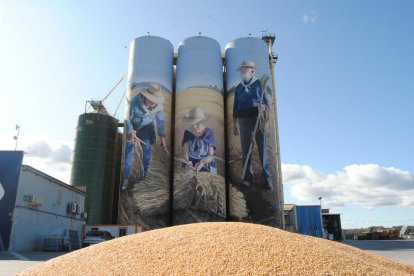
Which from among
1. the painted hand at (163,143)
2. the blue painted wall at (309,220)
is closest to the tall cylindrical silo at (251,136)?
the painted hand at (163,143)

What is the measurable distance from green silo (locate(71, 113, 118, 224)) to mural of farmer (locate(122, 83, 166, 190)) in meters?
4.84

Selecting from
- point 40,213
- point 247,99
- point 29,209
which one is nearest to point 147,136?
point 247,99

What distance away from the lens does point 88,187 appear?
40.4 meters

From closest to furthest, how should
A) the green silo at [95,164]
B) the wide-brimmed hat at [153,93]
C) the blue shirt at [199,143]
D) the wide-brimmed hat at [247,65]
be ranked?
the blue shirt at [199,143] < the wide-brimmed hat at [153,93] < the green silo at [95,164] < the wide-brimmed hat at [247,65]

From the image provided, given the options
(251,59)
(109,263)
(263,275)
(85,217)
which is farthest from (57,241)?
(251,59)

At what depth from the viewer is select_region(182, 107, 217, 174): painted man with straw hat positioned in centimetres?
3728

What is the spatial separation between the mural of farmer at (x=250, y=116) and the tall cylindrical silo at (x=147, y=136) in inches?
301

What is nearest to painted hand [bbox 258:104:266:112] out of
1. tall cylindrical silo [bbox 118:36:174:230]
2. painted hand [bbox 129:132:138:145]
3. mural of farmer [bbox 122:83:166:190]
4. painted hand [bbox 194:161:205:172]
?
painted hand [bbox 194:161:205:172]

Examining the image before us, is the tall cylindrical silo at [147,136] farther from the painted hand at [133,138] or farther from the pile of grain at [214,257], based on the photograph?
the pile of grain at [214,257]

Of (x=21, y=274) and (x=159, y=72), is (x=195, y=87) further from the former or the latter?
(x=21, y=274)

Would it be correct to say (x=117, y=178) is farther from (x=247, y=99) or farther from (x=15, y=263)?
(x=15, y=263)

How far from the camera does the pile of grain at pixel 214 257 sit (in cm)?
796

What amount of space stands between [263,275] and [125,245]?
14.1 ft

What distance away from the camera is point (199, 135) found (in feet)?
125
